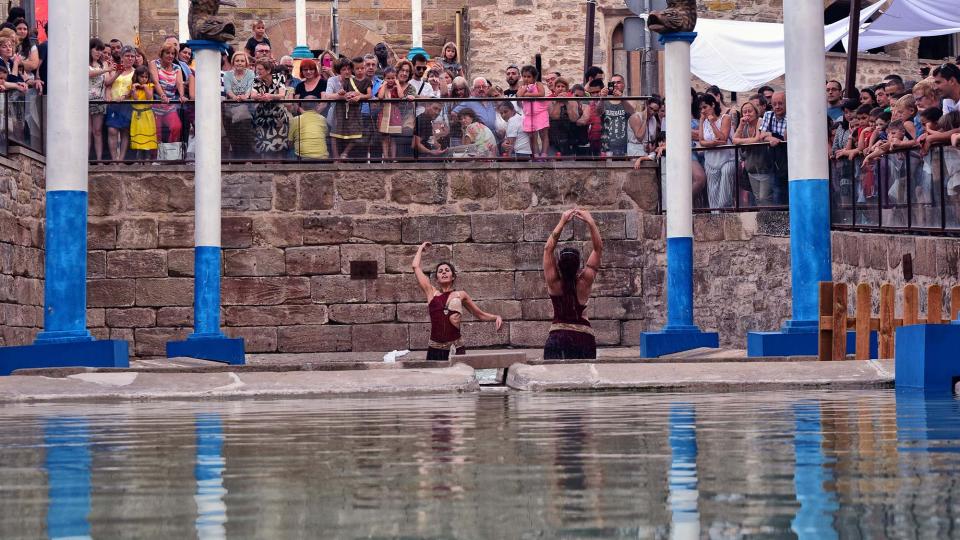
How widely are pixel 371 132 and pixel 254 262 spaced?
2194 mm

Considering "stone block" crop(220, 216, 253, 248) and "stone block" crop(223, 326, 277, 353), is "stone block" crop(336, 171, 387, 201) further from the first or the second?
"stone block" crop(223, 326, 277, 353)

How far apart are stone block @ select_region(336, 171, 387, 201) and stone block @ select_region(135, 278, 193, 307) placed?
215 centimetres

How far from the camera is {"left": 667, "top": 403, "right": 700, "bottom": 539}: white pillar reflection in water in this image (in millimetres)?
Answer: 2768

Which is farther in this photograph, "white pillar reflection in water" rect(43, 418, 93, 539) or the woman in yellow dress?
the woman in yellow dress

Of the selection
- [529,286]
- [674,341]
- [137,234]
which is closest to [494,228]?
[529,286]

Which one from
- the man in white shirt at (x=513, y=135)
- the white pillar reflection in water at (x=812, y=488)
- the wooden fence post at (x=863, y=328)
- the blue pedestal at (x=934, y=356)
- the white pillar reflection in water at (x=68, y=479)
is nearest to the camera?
the white pillar reflection in water at (x=812, y=488)

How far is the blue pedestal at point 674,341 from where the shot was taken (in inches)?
588

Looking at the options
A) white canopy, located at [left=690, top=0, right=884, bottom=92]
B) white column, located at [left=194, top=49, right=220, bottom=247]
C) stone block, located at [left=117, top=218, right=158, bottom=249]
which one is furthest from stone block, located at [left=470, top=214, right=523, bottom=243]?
white column, located at [left=194, top=49, right=220, bottom=247]

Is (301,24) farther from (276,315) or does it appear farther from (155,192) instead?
(276,315)

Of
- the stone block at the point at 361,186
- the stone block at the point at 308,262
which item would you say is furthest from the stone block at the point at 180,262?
the stone block at the point at 361,186

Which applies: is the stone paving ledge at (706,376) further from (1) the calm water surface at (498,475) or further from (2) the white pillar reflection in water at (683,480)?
(2) the white pillar reflection in water at (683,480)

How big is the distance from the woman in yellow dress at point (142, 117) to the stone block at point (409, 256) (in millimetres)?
3118

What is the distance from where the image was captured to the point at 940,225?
1364 centimetres

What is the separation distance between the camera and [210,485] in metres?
3.72
